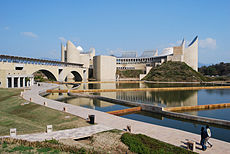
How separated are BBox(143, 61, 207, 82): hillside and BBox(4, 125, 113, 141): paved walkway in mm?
65217

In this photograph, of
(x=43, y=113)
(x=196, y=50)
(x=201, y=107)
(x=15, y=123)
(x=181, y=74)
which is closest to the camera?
(x=15, y=123)

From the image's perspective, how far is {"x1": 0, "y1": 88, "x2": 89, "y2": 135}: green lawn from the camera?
38.6ft

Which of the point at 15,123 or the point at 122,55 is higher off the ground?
the point at 122,55

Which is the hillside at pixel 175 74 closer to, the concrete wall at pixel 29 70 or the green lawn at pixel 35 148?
the concrete wall at pixel 29 70

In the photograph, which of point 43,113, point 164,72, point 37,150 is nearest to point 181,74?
point 164,72

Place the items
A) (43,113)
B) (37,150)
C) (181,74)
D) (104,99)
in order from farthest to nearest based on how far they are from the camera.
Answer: (181,74) → (104,99) → (43,113) → (37,150)

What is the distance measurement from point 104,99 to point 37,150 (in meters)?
18.9

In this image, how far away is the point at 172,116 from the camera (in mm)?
16656

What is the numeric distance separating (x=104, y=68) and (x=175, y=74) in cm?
3153

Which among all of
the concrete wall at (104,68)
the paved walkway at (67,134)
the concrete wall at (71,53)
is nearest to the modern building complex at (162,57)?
the concrete wall at (104,68)

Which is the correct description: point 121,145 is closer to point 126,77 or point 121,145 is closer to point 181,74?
point 181,74

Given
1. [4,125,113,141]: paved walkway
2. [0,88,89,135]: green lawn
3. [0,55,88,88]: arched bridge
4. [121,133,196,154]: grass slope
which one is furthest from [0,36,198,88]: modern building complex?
[121,133,196,154]: grass slope

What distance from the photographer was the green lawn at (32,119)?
11.8 m

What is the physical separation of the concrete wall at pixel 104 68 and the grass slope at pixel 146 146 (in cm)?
6942
